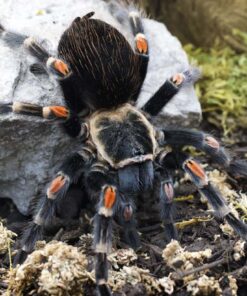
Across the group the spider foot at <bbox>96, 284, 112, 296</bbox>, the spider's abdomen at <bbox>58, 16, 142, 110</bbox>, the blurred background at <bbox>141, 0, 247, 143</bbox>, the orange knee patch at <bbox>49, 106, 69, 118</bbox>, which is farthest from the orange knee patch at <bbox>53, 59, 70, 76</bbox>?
the blurred background at <bbox>141, 0, 247, 143</bbox>

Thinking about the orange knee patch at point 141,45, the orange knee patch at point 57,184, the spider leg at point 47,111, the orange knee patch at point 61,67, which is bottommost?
the orange knee patch at point 57,184

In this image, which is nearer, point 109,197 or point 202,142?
point 109,197

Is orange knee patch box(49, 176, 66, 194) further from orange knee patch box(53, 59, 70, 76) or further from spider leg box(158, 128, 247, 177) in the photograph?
spider leg box(158, 128, 247, 177)

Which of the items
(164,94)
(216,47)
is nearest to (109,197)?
(164,94)

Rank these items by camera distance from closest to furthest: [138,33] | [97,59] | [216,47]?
[97,59]
[138,33]
[216,47]

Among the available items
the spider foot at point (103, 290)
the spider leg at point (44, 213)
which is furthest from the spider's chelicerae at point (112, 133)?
the spider foot at point (103, 290)

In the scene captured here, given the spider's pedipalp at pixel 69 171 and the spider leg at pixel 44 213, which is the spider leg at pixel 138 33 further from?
the spider leg at pixel 44 213

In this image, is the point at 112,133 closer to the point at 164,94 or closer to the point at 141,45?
A: the point at 164,94

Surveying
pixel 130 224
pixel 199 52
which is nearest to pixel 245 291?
pixel 130 224
